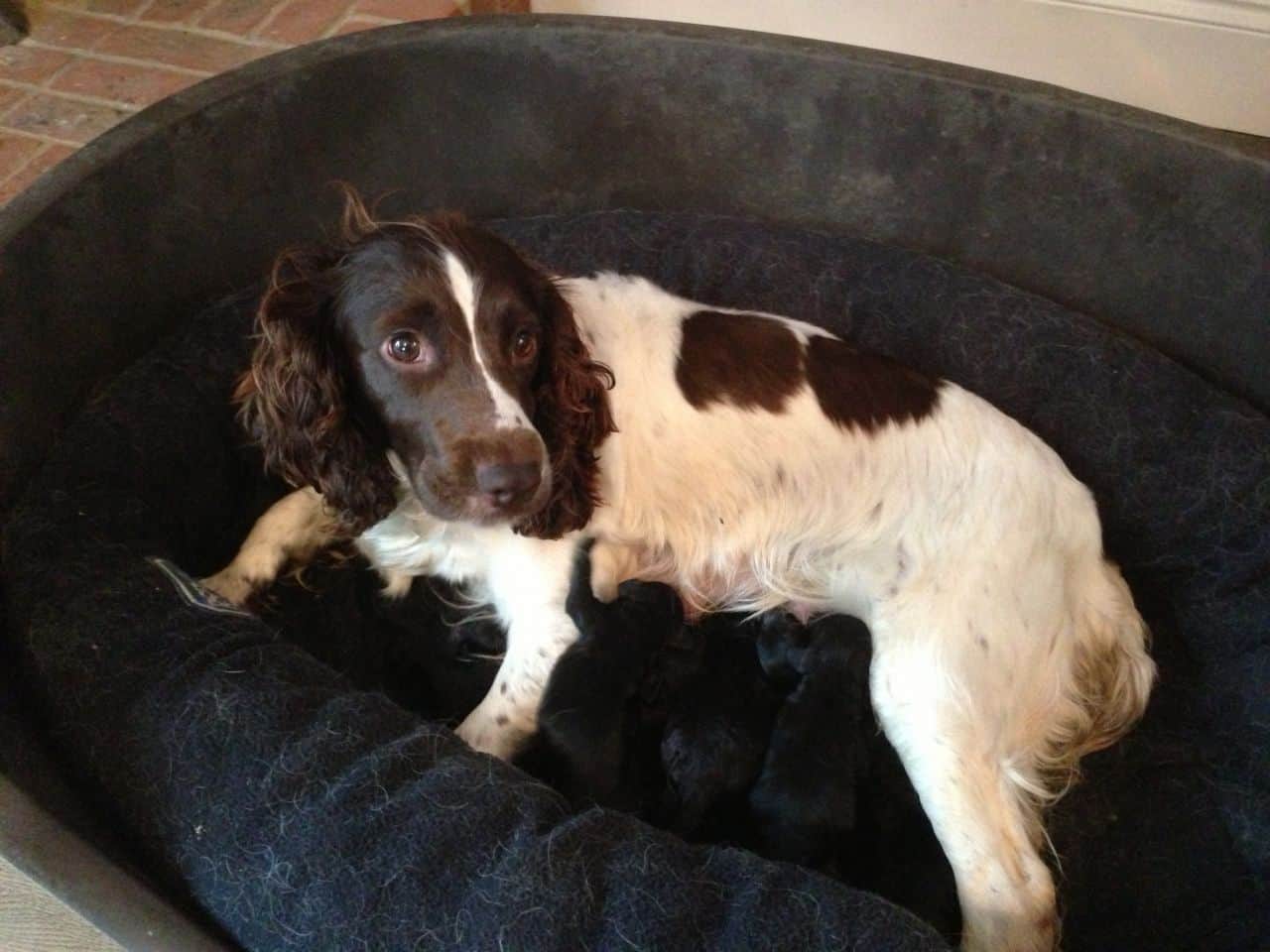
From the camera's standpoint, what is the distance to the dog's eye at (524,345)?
206cm

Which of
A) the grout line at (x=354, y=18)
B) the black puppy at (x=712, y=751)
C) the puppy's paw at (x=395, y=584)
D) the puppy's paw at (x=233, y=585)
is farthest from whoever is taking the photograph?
the grout line at (x=354, y=18)

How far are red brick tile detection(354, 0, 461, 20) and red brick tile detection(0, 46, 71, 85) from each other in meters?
1.00

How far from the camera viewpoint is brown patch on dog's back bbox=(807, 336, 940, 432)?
2404 mm

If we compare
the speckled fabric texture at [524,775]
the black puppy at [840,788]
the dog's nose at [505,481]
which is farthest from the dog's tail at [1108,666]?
the dog's nose at [505,481]

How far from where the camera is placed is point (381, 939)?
1.66 metres

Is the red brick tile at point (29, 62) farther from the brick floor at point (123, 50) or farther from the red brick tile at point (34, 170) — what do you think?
the red brick tile at point (34, 170)

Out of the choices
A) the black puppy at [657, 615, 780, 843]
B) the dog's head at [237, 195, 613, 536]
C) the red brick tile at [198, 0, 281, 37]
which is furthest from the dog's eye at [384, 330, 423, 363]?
the red brick tile at [198, 0, 281, 37]

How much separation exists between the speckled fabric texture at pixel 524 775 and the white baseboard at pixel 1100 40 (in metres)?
1.62

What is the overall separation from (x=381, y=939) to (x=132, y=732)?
2.01 feet

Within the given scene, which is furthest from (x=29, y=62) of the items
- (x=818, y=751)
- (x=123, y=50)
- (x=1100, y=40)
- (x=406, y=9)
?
(x=1100, y=40)

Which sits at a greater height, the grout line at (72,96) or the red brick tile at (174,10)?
the red brick tile at (174,10)

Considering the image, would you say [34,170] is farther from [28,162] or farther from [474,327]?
[474,327]

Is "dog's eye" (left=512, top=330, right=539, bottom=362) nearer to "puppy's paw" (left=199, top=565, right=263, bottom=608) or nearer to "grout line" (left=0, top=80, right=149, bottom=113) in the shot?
"puppy's paw" (left=199, top=565, right=263, bottom=608)

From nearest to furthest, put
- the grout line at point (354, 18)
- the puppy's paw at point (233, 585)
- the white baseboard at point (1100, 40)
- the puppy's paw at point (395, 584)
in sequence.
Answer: the puppy's paw at point (233, 585) < the puppy's paw at point (395, 584) < the grout line at point (354, 18) < the white baseboard at point (1100, 40)
